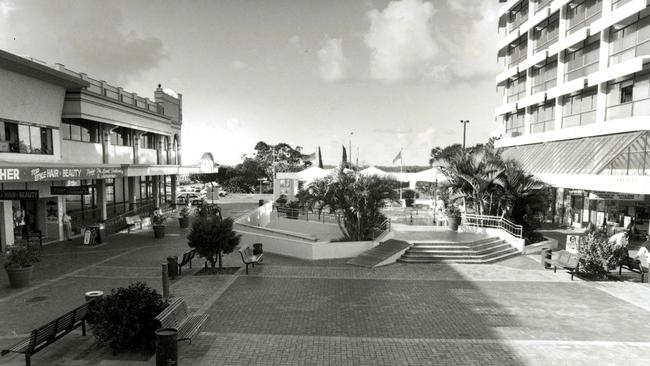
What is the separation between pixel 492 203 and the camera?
20.8 meters

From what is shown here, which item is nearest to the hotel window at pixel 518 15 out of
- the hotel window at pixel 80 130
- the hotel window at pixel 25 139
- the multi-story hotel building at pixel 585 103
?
the multi-story hotel building at pixel 585 103

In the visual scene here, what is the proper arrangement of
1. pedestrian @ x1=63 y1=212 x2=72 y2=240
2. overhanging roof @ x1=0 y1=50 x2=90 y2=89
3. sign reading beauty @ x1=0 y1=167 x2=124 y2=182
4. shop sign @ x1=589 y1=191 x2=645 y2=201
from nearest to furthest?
1. sign reading beauty @ x1=0 y1=167 x2=124 y2=182
2. overhanging roof @ x1=0 y1=50 x2=90 y2=89
3. shop sign @ x1=589 y1=191 x2=645 y2=201
4. pedestrian @ x1=63 y1=212 x2=72 y2=240

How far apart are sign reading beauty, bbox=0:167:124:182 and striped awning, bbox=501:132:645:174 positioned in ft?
70.7

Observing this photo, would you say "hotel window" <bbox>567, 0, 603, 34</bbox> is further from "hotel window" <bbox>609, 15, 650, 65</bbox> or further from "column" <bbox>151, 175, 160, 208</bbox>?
"column" <bbox>151, 175, 160, 208</bbox>

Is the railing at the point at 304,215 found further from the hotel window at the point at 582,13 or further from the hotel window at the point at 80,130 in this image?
the hotel window at the point at 582,13

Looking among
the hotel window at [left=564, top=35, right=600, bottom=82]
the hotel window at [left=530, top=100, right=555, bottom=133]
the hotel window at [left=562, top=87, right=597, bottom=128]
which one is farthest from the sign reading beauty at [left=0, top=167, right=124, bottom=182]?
the hotel window at [left=530, top=100, right=555, bottom=133]

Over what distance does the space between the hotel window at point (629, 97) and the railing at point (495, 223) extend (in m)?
8.48

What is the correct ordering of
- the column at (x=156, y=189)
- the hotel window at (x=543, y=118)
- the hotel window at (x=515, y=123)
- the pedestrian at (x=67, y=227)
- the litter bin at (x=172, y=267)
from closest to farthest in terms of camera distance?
the litter bin at (x=172, y=267), the pedestrian at (x=67, y=227), the hotel window at (x=543, y=118), the hotel window at (x=515, y=123), the column at (x=156, y=189)

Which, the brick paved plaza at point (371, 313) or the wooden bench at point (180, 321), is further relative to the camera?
the brick paved plaza at point (371, 313)

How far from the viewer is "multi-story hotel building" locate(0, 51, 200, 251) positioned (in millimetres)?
17672

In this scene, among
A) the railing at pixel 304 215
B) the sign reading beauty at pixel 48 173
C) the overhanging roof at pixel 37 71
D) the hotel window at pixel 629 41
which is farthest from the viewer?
the railing at pixel 304 215

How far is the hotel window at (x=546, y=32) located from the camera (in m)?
28.4

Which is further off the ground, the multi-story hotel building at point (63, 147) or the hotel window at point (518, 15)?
the hotel window at point (518, 15)

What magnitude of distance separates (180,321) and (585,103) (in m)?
26.2
